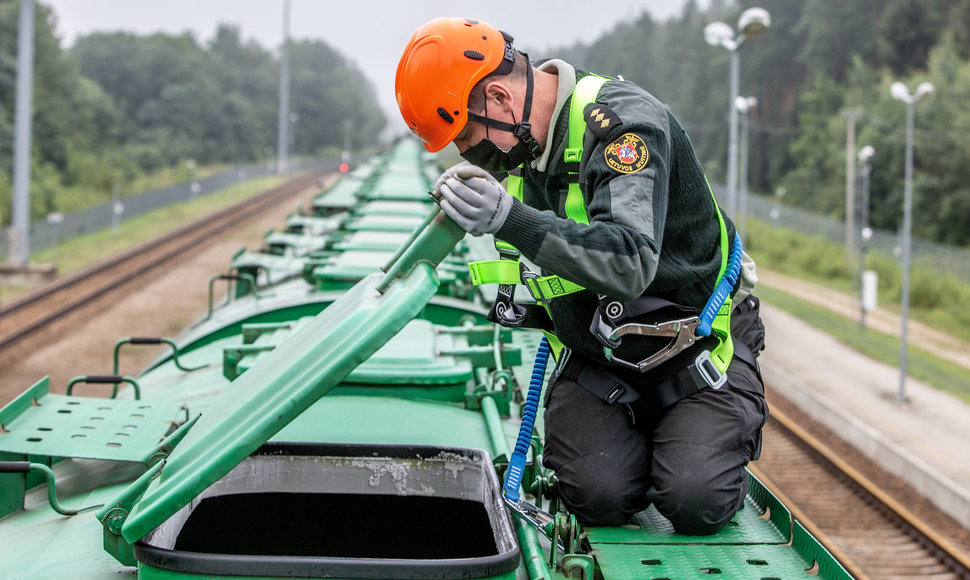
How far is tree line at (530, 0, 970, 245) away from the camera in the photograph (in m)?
Answer: 52.2

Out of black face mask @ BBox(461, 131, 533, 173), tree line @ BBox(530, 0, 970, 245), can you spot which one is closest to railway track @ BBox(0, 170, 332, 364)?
black face mask @ BBox(461, 131, 533, 173)

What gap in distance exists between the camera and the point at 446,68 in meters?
2.96

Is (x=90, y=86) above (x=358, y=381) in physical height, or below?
above

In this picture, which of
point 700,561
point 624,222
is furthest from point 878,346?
point 624,222

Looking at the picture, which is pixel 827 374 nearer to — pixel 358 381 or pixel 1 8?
pixel 358 381

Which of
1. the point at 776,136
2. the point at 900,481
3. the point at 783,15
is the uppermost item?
the point at 783,15

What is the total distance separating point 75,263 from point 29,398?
76.4 feet

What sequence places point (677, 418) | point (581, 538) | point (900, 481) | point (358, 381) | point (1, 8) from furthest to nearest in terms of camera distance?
point (1, 8) < point (900, 481) < point (358, 381) < point (677, 418) < point (581, 538)

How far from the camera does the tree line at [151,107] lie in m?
58.3

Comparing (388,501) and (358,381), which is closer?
(388,501)

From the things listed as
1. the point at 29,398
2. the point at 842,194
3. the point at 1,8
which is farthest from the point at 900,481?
the point at 1,8

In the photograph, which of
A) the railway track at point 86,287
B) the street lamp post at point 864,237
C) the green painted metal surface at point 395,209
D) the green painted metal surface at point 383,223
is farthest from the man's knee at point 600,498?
the street lamp post at point 864,237

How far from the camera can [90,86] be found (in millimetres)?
75562

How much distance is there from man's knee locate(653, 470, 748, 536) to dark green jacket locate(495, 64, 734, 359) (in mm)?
546
